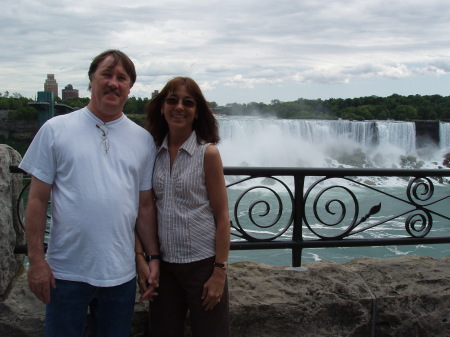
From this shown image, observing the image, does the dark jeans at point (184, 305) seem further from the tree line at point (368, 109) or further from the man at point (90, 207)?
the tree line at point (368, 109)

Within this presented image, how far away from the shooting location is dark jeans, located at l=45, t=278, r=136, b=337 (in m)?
1.78

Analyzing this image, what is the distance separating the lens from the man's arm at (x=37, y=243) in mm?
1738

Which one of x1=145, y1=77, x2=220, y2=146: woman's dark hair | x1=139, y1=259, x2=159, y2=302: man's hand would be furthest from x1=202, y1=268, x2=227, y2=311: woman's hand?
x1=145, y1=77, x2=220, y2=146: woman's dark hair

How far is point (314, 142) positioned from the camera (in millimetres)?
28906

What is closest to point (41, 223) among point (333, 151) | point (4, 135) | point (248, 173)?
point (248, 173)

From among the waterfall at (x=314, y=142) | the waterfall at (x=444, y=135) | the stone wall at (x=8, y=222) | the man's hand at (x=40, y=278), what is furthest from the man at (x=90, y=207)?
the waterfall at (x=444, y=135)

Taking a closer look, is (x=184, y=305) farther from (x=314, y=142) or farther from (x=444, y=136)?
(x=444, y=136)

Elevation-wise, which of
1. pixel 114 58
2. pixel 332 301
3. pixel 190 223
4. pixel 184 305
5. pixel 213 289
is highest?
pixel 114 58

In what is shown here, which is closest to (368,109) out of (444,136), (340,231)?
(444,136)

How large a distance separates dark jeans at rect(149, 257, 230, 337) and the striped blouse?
5 cm

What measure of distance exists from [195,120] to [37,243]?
2.62 feet

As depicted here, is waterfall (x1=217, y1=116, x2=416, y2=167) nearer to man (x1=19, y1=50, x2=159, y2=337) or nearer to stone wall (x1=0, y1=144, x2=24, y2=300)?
stone wall (x1=0, y1=144, x2=24, y2=300)

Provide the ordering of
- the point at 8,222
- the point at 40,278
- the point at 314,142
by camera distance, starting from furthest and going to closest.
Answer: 1. the point at 314,142
2. the point at 8,222
3. the point at 40,278

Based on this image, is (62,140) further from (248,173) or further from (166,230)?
(248,173)
